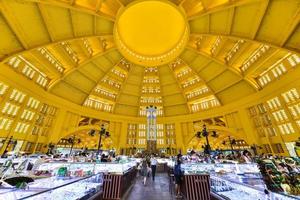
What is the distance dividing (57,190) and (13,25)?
59.2 ft

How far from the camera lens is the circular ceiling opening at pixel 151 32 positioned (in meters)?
19.2


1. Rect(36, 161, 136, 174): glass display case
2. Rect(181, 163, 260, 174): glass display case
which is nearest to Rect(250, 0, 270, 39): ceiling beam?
Rect(181, 163, 260, 174): glass display case

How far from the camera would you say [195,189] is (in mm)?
6668

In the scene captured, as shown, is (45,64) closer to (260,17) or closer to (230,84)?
(260,17)

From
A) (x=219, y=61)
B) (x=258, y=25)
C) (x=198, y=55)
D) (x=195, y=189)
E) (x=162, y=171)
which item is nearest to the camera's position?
(x=195, y=189)

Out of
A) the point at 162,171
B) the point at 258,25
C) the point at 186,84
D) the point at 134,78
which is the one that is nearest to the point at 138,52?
the point at 134,78

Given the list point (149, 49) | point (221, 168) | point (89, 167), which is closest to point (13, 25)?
point (89, 167)

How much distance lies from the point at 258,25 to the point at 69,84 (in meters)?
27.7

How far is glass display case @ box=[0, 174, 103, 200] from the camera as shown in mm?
2387

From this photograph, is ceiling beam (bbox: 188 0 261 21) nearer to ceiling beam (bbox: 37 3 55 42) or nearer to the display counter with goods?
the display counter with goods

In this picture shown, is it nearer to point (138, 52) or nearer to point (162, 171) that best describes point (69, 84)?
point (138, 52)

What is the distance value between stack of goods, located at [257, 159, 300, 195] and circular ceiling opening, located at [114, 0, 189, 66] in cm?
1969

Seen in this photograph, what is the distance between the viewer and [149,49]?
25109 millimetres

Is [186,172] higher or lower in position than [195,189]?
higher
